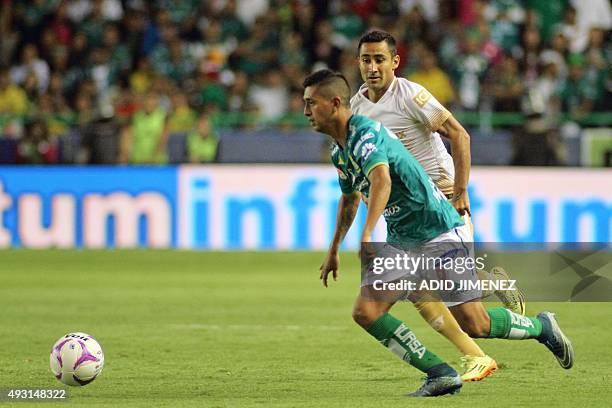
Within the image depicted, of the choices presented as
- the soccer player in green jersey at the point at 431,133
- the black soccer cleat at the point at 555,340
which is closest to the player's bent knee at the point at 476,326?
the soccer player in green jersey at the point at 431,133

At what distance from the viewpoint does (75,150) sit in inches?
690

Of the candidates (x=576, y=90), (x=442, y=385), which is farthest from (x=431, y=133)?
(x=576, y=90)

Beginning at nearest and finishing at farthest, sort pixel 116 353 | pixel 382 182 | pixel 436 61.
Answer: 1. pixel 382 182
2. pixel 116 353
3. pixel 436 61

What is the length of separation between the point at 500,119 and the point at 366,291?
11104 millimetres

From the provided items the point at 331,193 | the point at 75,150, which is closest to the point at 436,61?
the point at 331,193

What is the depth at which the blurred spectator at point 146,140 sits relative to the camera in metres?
17.5

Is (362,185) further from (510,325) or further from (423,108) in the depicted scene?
(510,325)

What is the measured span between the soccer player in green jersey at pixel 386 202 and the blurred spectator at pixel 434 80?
10.7 m

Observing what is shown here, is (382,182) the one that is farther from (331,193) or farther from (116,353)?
(331,193)

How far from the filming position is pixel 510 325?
748 cm

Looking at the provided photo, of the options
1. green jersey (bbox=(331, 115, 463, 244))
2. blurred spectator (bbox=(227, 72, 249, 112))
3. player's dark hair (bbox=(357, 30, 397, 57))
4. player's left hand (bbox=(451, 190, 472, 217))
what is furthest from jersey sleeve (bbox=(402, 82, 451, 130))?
blurred spectator (bbox=(227, 72, 249, 112))

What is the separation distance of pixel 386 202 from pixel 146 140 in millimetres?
11063

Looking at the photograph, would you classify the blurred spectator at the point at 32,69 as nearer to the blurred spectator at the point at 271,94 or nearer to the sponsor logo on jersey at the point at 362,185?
the blurred spectator at the point at 271,94

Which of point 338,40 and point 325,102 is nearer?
point 325,102
